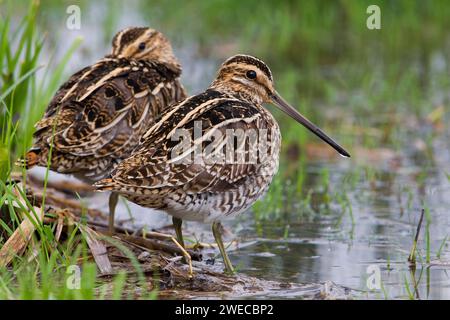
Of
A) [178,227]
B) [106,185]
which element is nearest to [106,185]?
[106,185]

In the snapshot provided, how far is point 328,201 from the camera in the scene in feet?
25.3

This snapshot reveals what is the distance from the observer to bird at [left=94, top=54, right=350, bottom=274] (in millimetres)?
5609

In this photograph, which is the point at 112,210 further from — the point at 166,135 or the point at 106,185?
the point at 106,185

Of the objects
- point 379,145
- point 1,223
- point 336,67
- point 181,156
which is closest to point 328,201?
point 379,145

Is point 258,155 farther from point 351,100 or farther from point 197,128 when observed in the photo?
point 351,100

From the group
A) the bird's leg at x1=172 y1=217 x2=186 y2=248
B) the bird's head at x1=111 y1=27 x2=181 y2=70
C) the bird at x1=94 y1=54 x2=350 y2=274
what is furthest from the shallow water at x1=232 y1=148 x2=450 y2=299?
the bird's head at x1=111 y1=27 x2=181 y2=70

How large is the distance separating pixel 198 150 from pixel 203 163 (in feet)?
Answer: 0.26

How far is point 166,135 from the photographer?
582 cm

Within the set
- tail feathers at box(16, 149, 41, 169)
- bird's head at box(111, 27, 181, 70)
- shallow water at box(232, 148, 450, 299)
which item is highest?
bird's head at box(111, 27, 181, 70)

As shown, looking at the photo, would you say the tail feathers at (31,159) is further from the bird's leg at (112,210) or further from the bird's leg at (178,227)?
the bird's leg at (178,227)

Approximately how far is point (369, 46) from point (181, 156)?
7385 millimetres

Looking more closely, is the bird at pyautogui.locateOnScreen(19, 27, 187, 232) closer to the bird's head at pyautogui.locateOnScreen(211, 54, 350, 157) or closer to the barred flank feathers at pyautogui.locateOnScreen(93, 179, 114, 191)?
the bird's head at pyautogui.locateOnScreen(211, 54, 350, 157)

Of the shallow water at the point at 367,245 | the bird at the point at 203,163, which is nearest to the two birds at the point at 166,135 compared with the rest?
the bird at the point at 203,163

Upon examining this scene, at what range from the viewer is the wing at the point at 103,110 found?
648 centimetres
